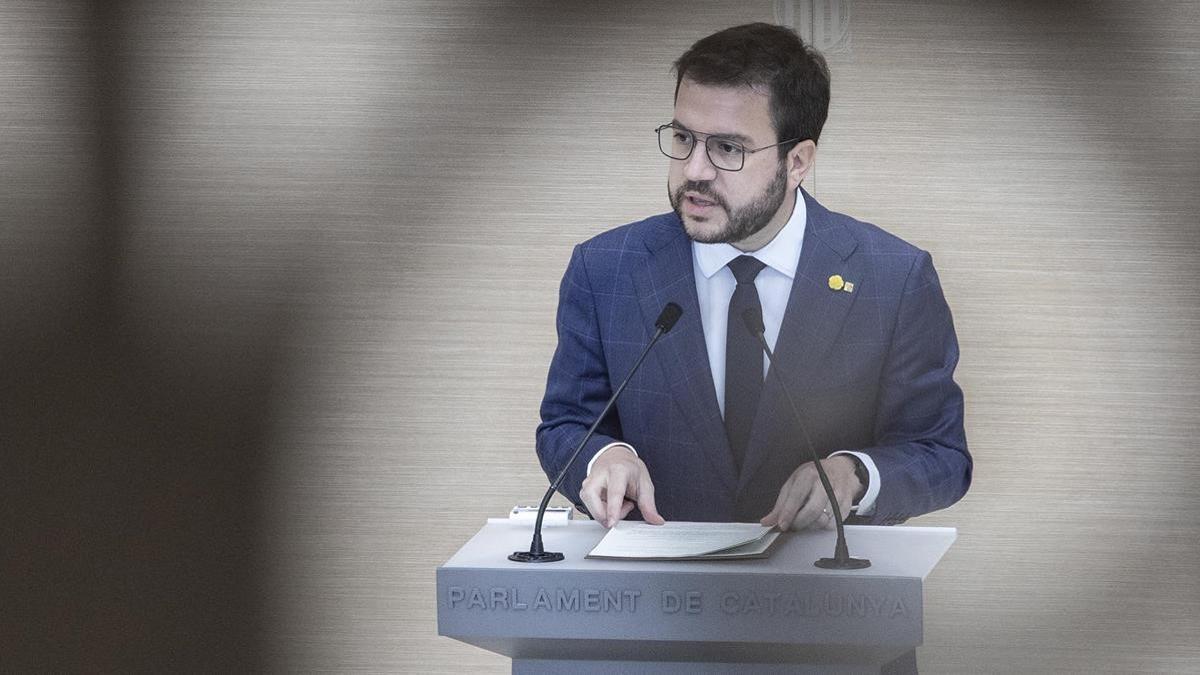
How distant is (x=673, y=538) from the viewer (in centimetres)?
190

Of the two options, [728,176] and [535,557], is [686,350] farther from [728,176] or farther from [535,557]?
[535,557]

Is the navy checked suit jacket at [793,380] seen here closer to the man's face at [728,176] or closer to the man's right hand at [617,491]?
the man's face at [728,176]

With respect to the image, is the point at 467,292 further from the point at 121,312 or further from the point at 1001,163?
the point at 1001,163

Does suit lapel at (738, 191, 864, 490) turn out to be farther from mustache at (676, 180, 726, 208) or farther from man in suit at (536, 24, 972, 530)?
mustache at (676, 180, 726, 208)

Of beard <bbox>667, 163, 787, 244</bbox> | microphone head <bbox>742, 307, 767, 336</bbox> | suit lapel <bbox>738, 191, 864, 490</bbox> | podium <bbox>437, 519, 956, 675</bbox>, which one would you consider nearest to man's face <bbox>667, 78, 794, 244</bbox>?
beard <bbox>667, 163, 787, 244</bbox>

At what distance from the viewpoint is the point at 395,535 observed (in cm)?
267

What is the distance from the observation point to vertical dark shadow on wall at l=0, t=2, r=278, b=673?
2.74 meters

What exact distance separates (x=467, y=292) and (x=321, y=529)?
530mm

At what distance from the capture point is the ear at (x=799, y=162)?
242 cm

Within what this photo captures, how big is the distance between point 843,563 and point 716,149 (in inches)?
34.6

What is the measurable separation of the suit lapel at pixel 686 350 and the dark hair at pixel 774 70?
28cm

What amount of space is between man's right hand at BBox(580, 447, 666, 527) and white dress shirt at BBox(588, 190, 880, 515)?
1.00 feet

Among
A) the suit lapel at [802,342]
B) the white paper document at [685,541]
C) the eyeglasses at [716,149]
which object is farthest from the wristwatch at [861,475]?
the eyeglasses at [716,149]

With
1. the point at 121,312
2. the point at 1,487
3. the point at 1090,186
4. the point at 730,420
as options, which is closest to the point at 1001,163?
the point at 1090,186
